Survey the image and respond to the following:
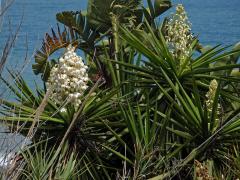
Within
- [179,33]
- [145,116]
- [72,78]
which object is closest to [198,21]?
[179,33]

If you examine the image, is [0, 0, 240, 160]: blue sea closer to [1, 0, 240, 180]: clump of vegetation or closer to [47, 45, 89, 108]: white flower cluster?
[1, 0, 240, 180]: clump of vegetation

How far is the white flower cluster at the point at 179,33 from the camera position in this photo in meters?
6.29

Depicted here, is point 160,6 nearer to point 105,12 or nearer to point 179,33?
point 105,12

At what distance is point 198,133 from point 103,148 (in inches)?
30.8

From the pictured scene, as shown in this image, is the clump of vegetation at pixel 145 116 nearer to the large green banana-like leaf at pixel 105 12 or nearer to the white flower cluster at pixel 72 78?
the white flower cluster at pixel 72 78

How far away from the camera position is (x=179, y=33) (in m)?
6.29

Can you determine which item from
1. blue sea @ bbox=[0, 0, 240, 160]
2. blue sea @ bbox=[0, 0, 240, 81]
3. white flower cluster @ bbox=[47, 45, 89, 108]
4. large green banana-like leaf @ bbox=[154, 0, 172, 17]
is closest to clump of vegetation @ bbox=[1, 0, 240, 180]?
white flower cluster @ bbox=[47, 45, 89, 108]

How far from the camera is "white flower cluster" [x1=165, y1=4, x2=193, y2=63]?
6285 millimetres

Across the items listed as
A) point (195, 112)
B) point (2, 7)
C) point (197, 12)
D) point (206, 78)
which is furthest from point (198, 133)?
point (197, 12)

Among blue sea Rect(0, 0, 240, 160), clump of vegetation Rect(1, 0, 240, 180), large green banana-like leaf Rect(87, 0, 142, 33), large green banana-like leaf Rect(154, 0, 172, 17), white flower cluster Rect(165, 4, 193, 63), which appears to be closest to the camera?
clump of vegetation Rect(1, 0, 240, 180)

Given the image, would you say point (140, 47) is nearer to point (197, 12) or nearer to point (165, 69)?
point (165, 69)

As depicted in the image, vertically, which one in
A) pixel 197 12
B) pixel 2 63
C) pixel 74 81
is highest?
pixel 2 63

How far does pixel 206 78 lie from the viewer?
6.14 metres

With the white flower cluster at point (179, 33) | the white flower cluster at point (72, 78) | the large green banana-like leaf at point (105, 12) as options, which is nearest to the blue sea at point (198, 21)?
the large green banana-like leaf at point (105, 12)
